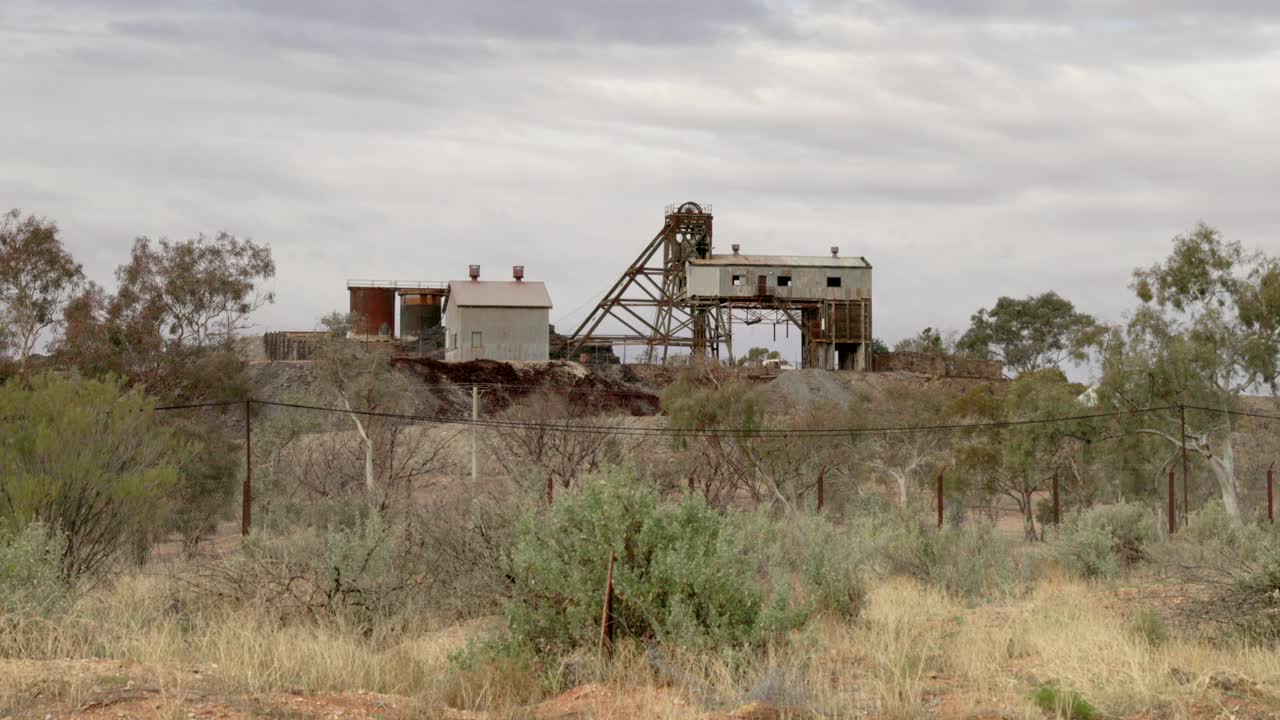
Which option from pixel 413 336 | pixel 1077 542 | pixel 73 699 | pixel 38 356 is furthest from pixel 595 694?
pixel 413 336

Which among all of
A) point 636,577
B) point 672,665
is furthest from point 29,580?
point 672,665

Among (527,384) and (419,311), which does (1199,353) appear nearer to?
(527,384)

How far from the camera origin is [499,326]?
213 ft

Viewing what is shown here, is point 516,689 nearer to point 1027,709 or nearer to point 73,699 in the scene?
point 73,699

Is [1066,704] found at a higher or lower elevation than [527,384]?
lower

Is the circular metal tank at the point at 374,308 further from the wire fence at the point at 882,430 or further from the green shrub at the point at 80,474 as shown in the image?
the green shrub at the point at 80,474

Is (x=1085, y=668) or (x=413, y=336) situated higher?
(x=413, y=336)

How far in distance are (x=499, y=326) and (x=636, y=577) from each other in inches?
2143

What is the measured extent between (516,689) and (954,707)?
350cm

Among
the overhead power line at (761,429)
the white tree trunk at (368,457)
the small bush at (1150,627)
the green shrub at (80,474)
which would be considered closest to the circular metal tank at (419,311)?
the white tree trunk at (368,457)

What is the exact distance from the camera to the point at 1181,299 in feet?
127

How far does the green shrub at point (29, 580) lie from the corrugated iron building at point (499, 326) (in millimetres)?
51120

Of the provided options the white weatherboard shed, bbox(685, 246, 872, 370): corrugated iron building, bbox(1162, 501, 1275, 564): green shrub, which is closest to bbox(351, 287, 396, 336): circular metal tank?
the white weatherboard shed

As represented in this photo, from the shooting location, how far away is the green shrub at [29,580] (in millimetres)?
12133
